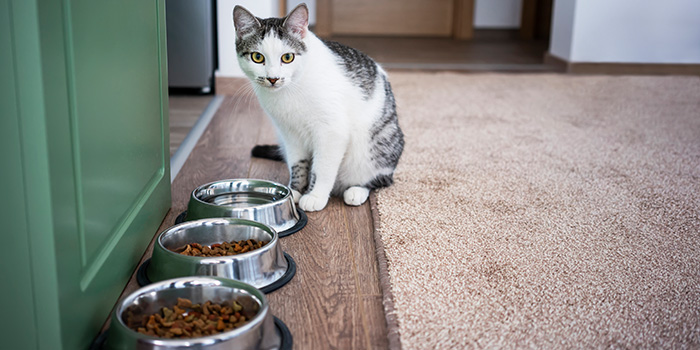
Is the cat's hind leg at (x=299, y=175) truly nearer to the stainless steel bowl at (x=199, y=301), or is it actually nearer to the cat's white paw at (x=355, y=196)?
the cat's white paw at (x=355, y=196)

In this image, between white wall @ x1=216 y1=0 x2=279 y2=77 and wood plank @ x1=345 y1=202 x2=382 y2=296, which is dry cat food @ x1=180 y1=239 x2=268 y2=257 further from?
white wall @ x1=216 y1=0 x2=279 y2=77

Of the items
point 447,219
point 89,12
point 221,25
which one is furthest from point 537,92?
point 89,12

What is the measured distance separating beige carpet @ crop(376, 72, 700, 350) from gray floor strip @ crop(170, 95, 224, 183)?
729 mm

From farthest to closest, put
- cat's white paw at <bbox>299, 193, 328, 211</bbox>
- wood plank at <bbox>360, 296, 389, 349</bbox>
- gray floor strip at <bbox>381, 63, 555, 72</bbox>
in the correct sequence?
gray floor strip at <bbox>381, 63, 555, 72</bbox>, cat's white paw at <bbox>299, 193, 328, 211</bbox>, wood plank at <bbox>360, 296, 389, 349</bbox>

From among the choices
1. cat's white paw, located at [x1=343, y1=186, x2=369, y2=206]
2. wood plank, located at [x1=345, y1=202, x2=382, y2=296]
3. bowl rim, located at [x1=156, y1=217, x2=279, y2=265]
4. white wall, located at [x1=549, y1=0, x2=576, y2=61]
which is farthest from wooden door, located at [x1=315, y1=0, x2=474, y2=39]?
bowl rim, located at [x1=156, y1=217, x2=279, y2=265]

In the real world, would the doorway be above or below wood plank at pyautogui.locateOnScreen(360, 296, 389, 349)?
above

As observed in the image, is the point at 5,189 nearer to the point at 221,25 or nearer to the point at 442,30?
the point at 221,25

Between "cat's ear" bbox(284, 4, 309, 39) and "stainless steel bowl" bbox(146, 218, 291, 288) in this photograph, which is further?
"cat's ear" bbox(284, 4, 309, 39)

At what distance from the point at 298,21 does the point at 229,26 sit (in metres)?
1.64

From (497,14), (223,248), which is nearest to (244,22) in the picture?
(223,248)

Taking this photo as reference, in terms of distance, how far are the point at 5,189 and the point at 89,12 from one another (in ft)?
1.07

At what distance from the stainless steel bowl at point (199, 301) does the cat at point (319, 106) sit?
64 centimetres

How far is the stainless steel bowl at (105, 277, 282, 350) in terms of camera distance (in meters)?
0.92

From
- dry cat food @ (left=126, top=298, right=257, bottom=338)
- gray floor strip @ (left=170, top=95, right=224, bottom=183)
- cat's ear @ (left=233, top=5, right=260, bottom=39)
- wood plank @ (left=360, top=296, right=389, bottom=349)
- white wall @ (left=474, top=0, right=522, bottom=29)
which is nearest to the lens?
dry cat food @ (left=126, top=298, right=257, bottom=338)
